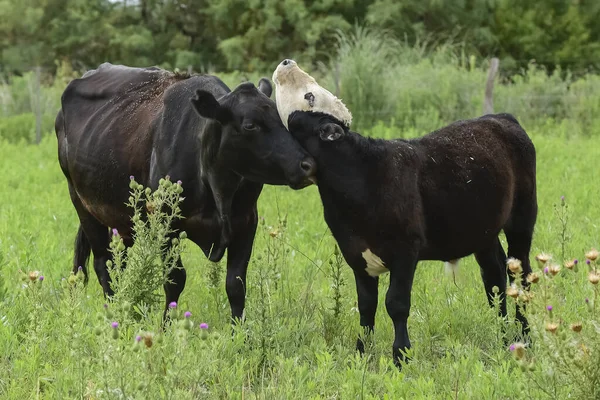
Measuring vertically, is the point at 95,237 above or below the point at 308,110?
below

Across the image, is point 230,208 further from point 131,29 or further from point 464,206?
point 131,29

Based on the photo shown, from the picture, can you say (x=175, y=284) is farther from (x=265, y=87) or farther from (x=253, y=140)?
(x=265, y=87)

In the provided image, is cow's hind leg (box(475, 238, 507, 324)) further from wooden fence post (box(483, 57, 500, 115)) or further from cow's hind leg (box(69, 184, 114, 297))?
wooden fence post (box(483, 57, 500, 115))

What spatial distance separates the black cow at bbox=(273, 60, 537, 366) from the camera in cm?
440

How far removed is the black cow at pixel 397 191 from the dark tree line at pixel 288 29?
24.7 meters

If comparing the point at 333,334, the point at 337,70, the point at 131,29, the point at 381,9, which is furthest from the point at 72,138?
the point at 131,29

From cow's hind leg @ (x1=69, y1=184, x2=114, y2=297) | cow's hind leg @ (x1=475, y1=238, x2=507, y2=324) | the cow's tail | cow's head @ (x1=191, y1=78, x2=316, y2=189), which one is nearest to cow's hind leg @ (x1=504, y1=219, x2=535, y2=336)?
cow's hind leg @ (x1=475, y1=238, x2=507, y2=324)

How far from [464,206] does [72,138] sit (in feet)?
10.4

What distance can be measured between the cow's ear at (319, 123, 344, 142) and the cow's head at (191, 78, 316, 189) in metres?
0.15

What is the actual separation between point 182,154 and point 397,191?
1.42 meters

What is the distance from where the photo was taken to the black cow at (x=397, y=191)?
4.40m

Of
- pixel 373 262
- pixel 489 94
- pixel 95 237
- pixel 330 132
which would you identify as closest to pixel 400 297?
pixel 373 262

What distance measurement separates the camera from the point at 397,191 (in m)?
4.46

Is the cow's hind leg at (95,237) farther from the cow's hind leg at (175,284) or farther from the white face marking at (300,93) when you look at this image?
the white face marking at (300,93)
